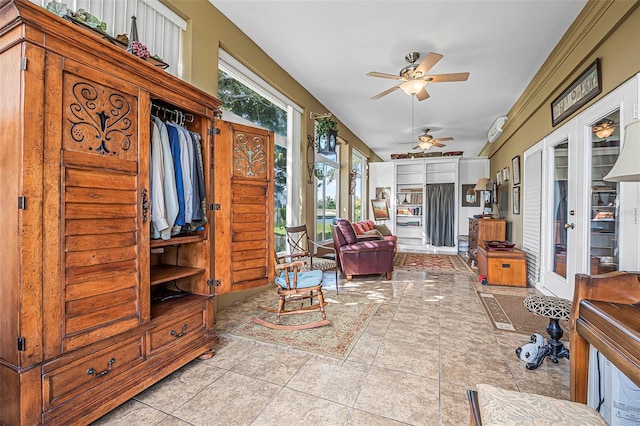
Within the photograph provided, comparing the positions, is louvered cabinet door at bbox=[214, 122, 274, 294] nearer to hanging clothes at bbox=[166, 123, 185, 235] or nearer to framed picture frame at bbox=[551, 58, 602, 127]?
hanging clothes at bbox=[166, 123, 185, 235]

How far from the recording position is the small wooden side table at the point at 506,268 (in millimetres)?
Result: 4137

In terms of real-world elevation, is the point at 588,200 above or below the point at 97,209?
above

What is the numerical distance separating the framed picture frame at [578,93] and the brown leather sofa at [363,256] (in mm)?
2591

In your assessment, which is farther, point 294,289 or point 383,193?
point 383,193

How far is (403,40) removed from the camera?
128 inches

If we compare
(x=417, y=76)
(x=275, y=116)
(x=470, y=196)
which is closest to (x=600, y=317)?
(x=417, y=76)

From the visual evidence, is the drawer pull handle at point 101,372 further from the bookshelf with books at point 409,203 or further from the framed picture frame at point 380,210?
the bookshelf with books at point 409,203

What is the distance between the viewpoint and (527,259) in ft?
14.1

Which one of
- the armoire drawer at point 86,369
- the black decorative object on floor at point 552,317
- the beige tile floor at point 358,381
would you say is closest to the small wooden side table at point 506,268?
the beige tile floor at point 358,381

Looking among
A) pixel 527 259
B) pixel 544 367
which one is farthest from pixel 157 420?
pixel 527 259

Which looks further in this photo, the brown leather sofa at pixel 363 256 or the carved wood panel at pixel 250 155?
the brown leather sofa at pixel 363 256

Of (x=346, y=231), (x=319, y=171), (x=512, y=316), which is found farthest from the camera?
(x=319, y=171)

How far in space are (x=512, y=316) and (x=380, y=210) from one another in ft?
16.5

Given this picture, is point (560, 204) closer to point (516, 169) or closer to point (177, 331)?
point (516, 169)
